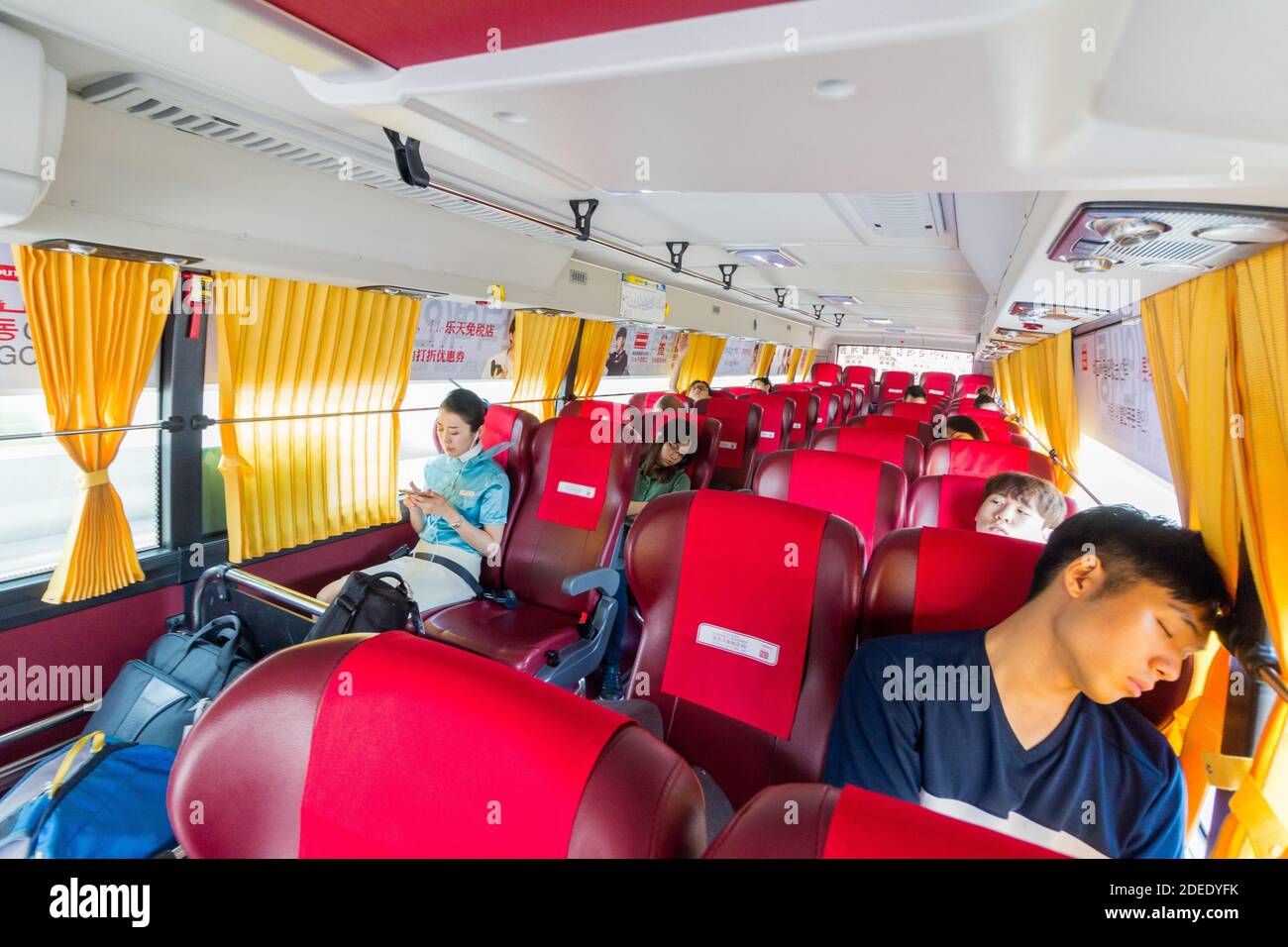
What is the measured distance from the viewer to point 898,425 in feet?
18.1

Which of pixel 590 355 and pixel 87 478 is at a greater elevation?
pixel 590 355

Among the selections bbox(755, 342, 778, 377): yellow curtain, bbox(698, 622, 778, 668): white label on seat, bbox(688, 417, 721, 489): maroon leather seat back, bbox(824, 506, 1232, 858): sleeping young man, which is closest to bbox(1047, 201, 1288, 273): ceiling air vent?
bbox(824, 506, 1232, 858): sleeping young man

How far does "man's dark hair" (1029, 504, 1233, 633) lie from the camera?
126 centimetres

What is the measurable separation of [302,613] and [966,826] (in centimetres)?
280

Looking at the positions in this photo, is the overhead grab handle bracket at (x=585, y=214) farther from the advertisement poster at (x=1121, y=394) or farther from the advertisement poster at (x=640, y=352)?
the advertisement poster at (x=640, y=352)

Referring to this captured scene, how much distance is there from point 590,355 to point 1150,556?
665 cm

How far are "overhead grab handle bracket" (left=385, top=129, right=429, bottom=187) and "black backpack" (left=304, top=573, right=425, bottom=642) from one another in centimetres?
172

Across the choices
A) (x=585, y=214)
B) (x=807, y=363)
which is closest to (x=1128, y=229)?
(x=585, y=214)

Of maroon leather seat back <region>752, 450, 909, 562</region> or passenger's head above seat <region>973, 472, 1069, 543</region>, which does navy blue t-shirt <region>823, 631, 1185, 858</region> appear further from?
maroon leather seat back <region>752, 450, 909, 562</region>

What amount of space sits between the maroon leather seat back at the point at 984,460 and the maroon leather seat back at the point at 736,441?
2405 mm

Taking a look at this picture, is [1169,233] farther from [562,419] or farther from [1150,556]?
[562,419]

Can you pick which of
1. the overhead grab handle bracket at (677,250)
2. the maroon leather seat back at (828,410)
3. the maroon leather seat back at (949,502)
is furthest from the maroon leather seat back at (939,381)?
the maroon leather seat back at (949,502)

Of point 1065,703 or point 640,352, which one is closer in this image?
point 1065,703
